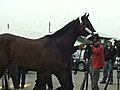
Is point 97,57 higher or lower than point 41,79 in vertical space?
higher

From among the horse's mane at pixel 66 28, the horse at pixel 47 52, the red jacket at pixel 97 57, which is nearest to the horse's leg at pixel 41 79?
the horse at pixel 47 52

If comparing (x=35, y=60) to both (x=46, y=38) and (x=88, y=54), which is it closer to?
(x=46, y=38)

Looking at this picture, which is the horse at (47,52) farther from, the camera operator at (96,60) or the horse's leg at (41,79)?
the camera operator at (96,60)

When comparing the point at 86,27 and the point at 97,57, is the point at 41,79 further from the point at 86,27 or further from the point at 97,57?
the point at 97,57

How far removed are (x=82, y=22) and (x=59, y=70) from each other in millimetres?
1243

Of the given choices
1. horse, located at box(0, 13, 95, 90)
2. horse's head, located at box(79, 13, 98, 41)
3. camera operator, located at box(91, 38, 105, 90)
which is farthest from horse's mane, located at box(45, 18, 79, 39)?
camera operator, located at box(91, 38, 105, 90)

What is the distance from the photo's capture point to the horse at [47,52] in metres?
7.54

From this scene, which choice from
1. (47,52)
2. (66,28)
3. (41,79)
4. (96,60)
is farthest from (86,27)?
(96,60)

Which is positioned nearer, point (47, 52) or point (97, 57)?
point (47, 52)

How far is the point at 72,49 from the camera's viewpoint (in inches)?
306

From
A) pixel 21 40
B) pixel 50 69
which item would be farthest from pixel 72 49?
pixel 21 40

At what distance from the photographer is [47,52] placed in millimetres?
7641

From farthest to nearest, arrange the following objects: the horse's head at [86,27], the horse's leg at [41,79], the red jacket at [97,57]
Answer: the red jacket at [97,57], the horse's head at [86,27], the horse's leg at [41,79]

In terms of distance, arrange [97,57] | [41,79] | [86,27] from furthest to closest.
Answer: [97,57]
[86,27]
[41,79]
